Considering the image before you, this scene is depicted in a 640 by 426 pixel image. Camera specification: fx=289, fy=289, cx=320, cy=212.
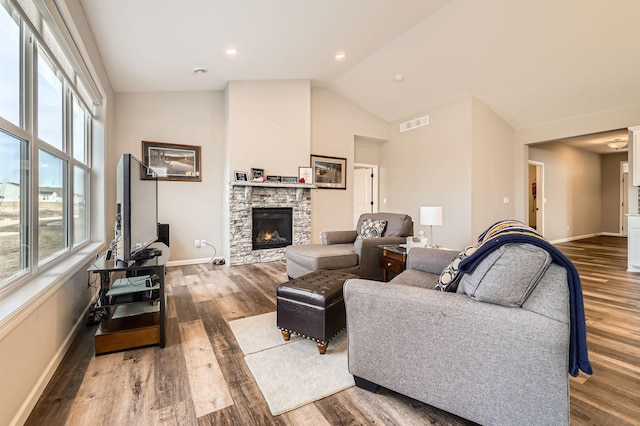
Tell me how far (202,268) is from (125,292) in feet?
8.37

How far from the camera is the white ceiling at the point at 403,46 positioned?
9.83ft

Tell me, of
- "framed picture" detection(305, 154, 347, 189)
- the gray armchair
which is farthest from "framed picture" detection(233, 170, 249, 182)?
the gray armchair

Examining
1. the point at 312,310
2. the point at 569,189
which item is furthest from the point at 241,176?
the point at 569,189

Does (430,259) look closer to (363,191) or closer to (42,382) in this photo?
(42,382)

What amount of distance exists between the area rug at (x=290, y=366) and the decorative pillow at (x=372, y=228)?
170cm

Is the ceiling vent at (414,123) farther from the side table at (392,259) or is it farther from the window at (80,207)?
the window at (80,207)

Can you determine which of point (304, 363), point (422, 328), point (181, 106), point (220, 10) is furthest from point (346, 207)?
point (422, 328)

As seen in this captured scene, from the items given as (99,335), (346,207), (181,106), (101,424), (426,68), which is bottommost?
(101,424)

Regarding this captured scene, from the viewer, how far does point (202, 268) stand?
15.0 feet

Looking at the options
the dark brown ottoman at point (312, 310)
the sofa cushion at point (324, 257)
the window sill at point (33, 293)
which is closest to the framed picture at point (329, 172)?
the sofa cushion at point (324, 257)

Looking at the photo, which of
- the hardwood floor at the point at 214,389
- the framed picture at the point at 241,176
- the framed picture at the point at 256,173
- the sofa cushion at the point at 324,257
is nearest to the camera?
the hardwood floor at the point at 214,389

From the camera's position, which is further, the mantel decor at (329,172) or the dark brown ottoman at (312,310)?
the mantel decor at (329,172)

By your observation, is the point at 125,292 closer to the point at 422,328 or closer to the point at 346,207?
the point at 422,328

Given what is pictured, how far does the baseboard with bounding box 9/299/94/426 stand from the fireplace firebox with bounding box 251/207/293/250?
9.44 feet
